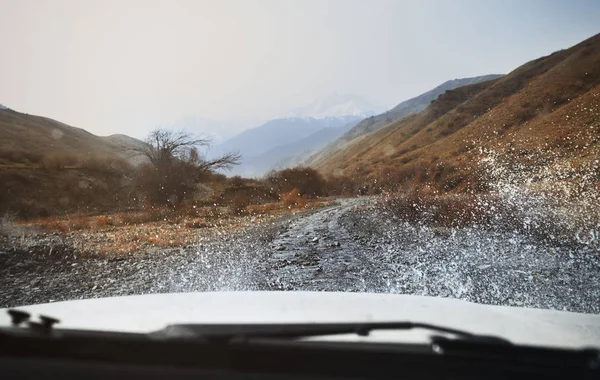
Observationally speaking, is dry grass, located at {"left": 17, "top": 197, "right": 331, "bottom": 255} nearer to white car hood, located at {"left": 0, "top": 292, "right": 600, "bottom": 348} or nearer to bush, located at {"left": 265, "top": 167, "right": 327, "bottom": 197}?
white car hood, located at {"left": 0, "top": 292, "right": 600, "bottom": 348}

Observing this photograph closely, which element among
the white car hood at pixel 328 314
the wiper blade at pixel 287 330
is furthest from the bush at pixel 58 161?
the wiper blade at pixel 287 330

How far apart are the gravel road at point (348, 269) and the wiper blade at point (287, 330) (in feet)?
14.9

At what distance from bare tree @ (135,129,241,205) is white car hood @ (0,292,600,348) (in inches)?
950

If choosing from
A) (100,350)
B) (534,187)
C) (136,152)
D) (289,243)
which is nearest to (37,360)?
(100,350)

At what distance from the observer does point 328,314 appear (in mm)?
2133

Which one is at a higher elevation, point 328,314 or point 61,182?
point 61,182

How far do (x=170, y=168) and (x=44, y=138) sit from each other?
50.1m

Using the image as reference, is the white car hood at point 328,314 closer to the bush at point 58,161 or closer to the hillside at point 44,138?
the bush at point 58,161

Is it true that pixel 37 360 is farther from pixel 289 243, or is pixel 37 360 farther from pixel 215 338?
pixel 289 243

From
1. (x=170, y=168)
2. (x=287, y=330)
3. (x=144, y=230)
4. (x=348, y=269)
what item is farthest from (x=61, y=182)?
(x=287, y=330)

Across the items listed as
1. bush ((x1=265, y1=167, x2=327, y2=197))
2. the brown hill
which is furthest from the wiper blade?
bush ((x1=265, y1=167, x2=327, y2=197))

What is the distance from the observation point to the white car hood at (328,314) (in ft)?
5.75

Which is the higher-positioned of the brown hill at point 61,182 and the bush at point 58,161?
the bush at point 58,161

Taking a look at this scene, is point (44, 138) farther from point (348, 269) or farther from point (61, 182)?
point (348, 269)
